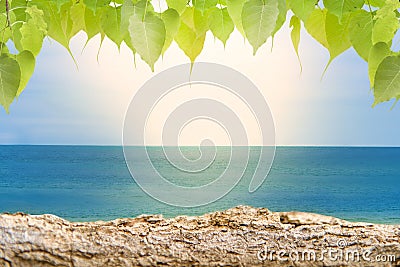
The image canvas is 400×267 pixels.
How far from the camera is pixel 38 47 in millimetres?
568

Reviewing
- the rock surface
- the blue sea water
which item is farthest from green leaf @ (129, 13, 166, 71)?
the blue sea water

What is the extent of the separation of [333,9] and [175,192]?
12018 millimetres

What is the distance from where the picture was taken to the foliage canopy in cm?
45

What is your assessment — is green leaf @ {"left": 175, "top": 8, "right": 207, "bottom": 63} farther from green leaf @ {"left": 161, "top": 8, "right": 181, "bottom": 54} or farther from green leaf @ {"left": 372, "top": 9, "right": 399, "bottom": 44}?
green leaf @ {"left": 372, "top": 9, "right": 399, "bottom": 44}

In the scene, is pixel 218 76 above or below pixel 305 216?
above

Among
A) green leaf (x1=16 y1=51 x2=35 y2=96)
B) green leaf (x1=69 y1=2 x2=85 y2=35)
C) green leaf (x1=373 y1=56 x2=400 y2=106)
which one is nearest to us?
green leaf (x1=373 y1=56 x2=400 y2=106)

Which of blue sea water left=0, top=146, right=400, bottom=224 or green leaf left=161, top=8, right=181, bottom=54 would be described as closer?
green leaf left=161, top=8, right=181, bottom=54

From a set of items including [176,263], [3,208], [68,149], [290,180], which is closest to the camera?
[176,263]

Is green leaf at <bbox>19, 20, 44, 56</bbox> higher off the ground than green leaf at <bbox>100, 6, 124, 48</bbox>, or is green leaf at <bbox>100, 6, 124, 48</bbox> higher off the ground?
green leaf at <bbox>100, 6, 124, 48</bbox>

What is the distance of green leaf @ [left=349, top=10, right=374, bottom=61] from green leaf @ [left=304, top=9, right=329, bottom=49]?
0.07m

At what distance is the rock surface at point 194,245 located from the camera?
0.90m

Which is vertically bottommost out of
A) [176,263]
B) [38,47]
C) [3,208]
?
[3,208]

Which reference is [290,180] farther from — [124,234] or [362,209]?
[124,234]

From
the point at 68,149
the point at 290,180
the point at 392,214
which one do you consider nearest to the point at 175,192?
the point at 290,180
